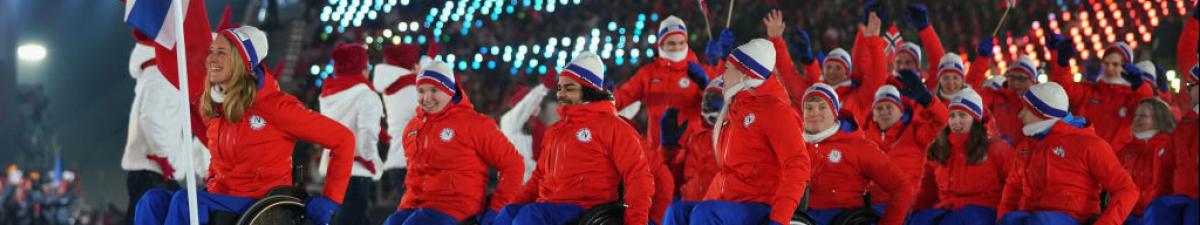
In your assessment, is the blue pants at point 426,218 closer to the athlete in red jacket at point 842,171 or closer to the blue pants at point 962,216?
the athlete in red jacket at point 842,171

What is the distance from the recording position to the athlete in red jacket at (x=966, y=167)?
8641mm

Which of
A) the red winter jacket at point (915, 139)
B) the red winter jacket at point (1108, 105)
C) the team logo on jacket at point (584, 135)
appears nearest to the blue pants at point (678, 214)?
the team logo on jacket at point (584, 135)

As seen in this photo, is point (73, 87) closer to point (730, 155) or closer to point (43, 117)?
point (43, 117)

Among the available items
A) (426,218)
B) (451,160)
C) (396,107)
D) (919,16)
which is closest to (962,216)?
(451,160)

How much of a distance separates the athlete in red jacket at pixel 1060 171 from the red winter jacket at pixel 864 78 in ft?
7.13

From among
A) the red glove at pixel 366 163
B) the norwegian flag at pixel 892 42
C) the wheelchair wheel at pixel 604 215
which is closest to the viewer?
the wheelchair wheel at pixel 604 215

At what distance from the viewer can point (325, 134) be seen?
7621 millimetres

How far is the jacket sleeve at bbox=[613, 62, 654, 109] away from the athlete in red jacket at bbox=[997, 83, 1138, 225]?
2859 mm

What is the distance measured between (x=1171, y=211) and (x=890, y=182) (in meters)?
1.39

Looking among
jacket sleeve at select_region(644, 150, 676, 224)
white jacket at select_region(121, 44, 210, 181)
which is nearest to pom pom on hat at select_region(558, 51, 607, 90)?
jacket sleeve at select_region(644, 150, 676, 224)

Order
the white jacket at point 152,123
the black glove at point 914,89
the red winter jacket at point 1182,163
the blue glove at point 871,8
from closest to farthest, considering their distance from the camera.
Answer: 1. the red winter jacket at point 1182,163
2. the black glove at point 914,89
3. the white jacket at point 152,123
4. the blue glove at point 871,8

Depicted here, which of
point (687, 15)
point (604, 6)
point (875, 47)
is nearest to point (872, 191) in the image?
point (875, 47)

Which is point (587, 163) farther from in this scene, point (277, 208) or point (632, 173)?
point (277, 208)

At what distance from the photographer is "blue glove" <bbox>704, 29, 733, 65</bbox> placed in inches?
408
